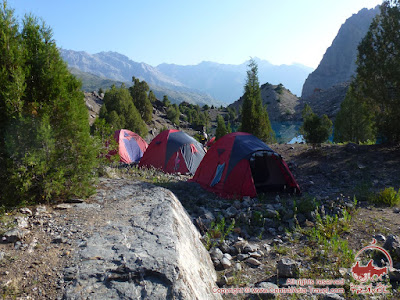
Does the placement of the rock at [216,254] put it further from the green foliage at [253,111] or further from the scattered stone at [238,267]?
the green foliage at [253,111]

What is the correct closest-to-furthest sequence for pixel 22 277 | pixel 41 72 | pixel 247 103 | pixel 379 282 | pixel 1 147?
pixel 22 277 → pixel 379 282 → pixel 1 147 → pixel 41 72 → pixel 247 103

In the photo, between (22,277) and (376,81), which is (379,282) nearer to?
(22,277)

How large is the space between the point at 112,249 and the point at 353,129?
2064 cm

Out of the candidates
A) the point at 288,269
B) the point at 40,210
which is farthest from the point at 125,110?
the point at 288,269

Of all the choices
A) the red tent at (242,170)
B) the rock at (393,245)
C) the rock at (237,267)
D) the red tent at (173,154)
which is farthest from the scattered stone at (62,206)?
the red tent at (173,154)

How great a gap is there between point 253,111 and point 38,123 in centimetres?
1418

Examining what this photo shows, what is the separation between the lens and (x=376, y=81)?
1343cm

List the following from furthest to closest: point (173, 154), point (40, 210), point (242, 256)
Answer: point (173, 154) → point (242, 256) → point (40, 210)

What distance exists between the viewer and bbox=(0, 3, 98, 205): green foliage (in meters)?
4.36

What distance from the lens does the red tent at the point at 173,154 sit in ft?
44.3

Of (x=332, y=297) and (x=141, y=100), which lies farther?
(x=141, y=100)

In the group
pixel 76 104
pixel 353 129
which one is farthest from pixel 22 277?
pixel 353 129

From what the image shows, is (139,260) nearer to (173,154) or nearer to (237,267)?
(237,267)

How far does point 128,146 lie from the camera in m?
16.9
